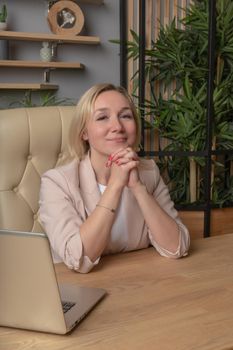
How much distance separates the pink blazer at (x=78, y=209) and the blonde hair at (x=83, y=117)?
0.23 feet

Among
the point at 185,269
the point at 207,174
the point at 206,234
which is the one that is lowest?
the point at 206,234

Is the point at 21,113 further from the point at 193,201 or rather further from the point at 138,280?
the point at 193,201

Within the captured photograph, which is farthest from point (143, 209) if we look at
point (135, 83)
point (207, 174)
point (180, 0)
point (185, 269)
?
point (180, 0)

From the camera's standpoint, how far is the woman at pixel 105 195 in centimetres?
128

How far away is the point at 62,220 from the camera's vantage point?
1.31 m

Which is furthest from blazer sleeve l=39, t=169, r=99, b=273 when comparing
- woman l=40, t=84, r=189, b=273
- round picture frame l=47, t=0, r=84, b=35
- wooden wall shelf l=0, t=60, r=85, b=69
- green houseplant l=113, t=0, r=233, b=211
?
round picture frame l=47, t=0, r=84, b=35

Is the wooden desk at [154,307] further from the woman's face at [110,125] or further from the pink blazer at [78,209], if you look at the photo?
the woman's face at [110,125]

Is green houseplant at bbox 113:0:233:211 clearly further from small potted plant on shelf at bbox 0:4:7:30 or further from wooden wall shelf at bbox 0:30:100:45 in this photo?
small potted plant on shelf at bbox 0:4:7:30

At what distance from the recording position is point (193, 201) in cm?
313

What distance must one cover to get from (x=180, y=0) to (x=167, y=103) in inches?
35.5

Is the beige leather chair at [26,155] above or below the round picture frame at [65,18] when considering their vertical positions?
below

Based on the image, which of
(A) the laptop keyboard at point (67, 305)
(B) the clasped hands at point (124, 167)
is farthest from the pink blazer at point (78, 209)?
(A) the laptop keyboard at point (67, 305)

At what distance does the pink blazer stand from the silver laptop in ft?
1.21

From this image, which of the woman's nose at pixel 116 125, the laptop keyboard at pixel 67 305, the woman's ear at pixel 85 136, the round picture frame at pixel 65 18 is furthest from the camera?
the round picture frame at pixel 65 18
